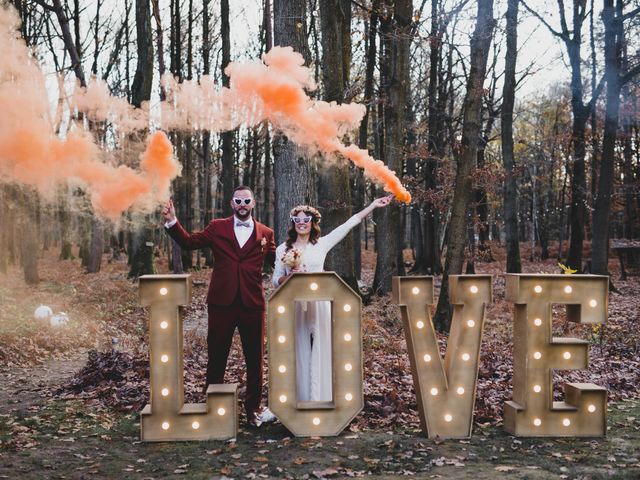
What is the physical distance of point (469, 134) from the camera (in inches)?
420

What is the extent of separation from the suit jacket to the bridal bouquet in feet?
0.84

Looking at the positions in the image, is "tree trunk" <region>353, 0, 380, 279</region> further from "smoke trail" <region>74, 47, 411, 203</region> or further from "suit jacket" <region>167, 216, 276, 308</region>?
"suit jacket" <region>167, 216, 276, 308</region>

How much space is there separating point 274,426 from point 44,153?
5.04 metres

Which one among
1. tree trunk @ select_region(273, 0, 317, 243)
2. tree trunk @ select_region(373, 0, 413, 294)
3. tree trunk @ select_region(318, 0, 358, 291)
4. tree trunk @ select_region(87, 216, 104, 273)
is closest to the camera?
tree trunk @ select_region(273, 0, 317, 243)

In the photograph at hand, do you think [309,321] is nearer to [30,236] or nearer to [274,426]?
[274,426]

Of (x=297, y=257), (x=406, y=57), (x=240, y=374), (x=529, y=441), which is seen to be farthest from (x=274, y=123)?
(x=406, y=57)

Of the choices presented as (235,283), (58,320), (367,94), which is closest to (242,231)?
(235,283)

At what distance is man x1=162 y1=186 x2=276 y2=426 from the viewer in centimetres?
616

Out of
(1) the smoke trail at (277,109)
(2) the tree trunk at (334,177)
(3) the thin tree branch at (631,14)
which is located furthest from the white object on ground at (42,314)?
(3) the thin tree branch at (631,14)

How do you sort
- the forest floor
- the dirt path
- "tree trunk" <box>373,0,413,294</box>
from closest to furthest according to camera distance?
the forest floor → the dirt path → "tree trunk" <box>373,0,413,294</box>

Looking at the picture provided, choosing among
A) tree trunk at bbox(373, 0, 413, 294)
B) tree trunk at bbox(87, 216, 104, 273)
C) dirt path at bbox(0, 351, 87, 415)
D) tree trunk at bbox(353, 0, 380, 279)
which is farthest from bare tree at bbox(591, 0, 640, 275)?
tree trunk at bbox(87, 216, 104, 273)

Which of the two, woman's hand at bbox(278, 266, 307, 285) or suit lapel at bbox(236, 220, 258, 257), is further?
woman's hand at bbox(278, 266, 307, 285)

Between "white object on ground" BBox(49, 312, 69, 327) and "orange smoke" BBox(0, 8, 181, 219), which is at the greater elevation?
"orange smoke" BBox(0, 8, 181, 219)

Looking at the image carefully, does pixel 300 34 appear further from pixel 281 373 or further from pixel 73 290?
pixel 73 290
